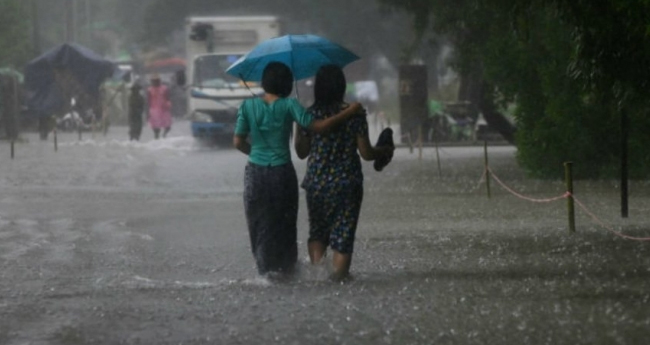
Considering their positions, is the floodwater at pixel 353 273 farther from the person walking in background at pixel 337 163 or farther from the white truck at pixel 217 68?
the white truck at pixel 217 68

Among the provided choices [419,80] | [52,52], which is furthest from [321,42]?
[52,52]

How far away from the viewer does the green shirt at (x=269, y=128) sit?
1308 cm

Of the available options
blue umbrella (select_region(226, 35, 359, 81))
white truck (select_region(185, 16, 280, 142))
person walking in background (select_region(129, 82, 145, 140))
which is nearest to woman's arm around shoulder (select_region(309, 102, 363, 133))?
blue umbrella (select_region(226, 35, 359, 81))

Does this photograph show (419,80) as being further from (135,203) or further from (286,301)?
(286,301)

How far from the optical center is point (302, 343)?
1011cm

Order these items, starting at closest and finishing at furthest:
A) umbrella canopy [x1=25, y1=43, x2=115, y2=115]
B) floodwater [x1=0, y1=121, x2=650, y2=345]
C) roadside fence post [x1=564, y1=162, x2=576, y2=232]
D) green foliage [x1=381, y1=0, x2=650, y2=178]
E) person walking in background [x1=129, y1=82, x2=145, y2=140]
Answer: floodwater [x1=0, y1=121, x2=650, y2=345]
roadside fence post [x1=564, y1=162, x2=576, y2=232]
green foliage [x1=381, y1=0, x2=650, y2=178]
person walking in background [x1=129, y1=82, x2=145, y2=140]
umbrella canopy [x1=25, y1=43, x2=115, y2=115]

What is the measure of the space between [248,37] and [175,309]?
33.9 metres

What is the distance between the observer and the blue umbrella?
546 inches

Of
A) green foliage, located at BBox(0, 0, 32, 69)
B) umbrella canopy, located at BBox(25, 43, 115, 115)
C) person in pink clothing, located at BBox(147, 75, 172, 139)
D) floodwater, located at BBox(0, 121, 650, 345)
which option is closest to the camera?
floodwater, located at BBox(0, 121, 650, 345)

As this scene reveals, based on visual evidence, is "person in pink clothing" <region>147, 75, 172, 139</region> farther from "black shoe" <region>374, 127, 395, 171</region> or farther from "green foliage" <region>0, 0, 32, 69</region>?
"black shoe" <region>374, 127, 395, 171</region>

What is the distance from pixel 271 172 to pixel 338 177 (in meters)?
0.53

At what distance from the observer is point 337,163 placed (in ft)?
42.8

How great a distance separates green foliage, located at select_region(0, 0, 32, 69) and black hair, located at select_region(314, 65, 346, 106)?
152ft

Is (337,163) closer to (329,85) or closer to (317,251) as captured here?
(329,85)
